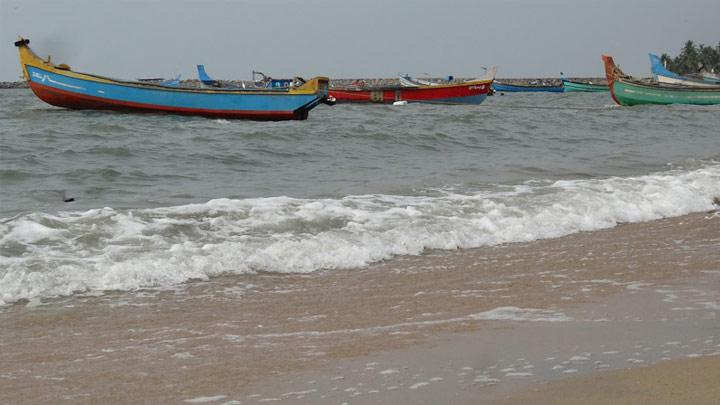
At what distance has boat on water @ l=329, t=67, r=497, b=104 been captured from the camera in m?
39.5

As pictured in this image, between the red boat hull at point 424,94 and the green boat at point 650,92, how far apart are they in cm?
678

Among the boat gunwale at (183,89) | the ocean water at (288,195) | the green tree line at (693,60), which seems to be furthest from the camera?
the green tree line at (693,60)

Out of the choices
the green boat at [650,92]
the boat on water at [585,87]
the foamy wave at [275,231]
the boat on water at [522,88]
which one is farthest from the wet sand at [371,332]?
the boat on water at [522,88]

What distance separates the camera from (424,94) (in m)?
40.0

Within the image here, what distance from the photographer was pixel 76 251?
6.11 m

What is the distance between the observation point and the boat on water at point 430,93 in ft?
130

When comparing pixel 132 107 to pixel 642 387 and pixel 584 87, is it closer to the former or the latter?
pixel 642 387

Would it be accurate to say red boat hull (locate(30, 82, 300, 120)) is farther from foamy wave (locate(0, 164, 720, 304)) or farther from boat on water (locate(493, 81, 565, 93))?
boat on water (locate(493, 81, 565, 93))

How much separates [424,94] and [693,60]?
82.3 metres

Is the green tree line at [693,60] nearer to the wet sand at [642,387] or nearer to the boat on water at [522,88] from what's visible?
the boat on water at [522,88]

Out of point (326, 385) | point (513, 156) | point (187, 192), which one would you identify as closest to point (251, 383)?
point (326, 385)

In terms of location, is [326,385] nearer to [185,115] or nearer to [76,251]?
[76,251]

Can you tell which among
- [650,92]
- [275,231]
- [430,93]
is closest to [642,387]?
[275,231]

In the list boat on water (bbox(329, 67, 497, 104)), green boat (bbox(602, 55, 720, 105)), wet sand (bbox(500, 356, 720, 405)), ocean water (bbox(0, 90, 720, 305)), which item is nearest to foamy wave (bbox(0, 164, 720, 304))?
ocean water (bbox(0, 90, 720, 305))
